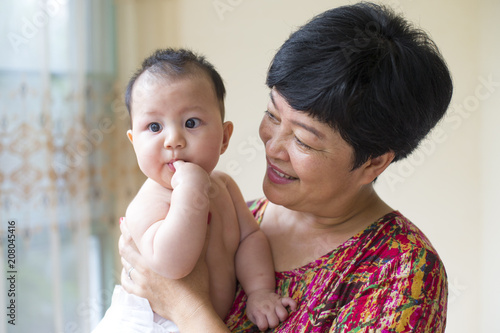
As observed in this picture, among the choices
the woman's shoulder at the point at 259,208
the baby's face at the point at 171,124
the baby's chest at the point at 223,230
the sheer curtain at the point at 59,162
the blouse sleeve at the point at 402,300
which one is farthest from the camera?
the sheer curtain at the point at 59,162

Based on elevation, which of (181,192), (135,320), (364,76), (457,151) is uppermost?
(364,76)

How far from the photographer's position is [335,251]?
4.27ft

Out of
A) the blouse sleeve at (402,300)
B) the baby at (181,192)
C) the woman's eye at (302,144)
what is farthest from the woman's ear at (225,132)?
the blouse sleeve at (402,300)

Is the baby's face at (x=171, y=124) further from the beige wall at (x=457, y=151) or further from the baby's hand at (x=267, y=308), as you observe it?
the beige wall at (x=457, y=151)

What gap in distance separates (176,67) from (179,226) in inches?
16.5

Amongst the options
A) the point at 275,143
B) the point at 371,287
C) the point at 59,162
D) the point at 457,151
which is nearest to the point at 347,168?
the point at 275,143

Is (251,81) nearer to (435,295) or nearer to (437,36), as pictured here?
(437,36)

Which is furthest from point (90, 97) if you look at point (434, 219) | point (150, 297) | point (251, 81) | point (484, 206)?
point (484, 206)

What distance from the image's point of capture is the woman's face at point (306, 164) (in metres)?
1.21

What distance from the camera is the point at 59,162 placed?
2684 mm

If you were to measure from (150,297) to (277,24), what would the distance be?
2.17 m

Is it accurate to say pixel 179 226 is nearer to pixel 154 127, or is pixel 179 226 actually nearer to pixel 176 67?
pixel 154 127

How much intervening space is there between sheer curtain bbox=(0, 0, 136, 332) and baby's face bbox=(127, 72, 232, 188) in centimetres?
152

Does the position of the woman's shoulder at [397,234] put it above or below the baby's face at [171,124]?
below
